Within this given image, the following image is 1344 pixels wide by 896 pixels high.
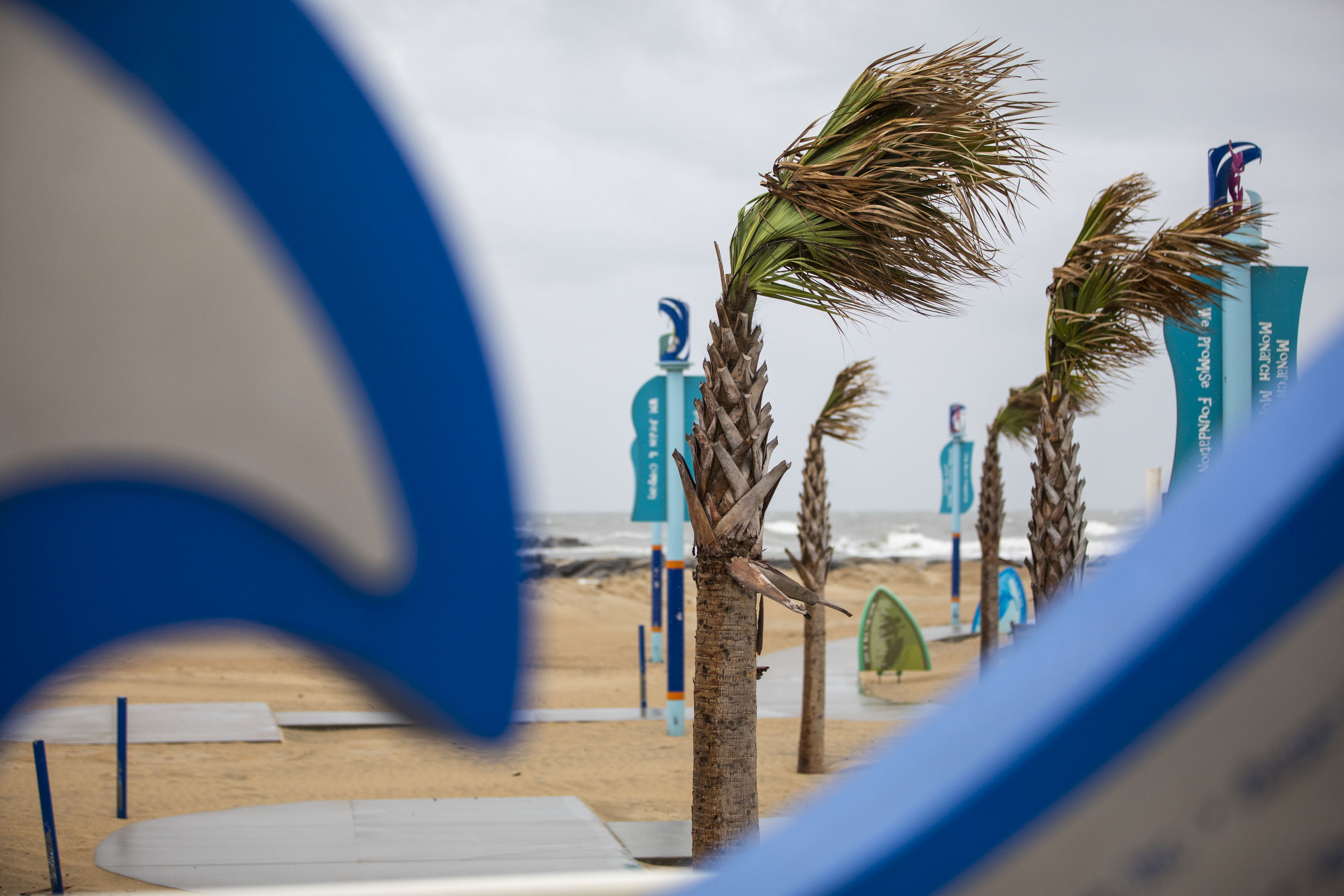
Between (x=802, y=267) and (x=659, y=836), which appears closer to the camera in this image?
(x=802, y=267)

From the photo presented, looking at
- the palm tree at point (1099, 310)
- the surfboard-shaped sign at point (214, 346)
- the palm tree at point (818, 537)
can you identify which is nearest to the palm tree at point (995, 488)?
the palm tree at point (818, 537)

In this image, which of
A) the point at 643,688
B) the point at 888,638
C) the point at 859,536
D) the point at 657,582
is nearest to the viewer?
the point at 643,688

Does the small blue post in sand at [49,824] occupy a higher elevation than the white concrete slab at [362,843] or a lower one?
higher

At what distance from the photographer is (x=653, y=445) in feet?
41.9

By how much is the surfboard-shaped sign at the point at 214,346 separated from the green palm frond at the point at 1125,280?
6.94 metres

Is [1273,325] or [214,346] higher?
[1273,325]

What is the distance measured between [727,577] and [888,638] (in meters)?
12.8

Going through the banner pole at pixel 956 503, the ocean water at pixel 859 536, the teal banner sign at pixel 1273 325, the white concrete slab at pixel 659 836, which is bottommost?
the ocean water at pixel 859 536

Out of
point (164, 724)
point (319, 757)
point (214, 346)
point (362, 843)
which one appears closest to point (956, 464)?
point (319, 757)

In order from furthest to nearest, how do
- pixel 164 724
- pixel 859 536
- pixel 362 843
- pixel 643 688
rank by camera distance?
pixel 859 536 < pixel 643 688 < pixel 164 724 < pixel 362 843

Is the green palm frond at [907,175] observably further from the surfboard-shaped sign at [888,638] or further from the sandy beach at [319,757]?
the surfboard-shaped sign at [888,638]

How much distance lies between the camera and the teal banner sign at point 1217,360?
6.82 m

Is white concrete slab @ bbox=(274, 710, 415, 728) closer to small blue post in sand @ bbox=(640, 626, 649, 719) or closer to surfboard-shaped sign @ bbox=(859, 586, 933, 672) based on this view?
small blue post in sand @ bbox=(640, 626, 649, 719)

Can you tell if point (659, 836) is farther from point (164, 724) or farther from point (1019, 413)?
point (1019, 413)
